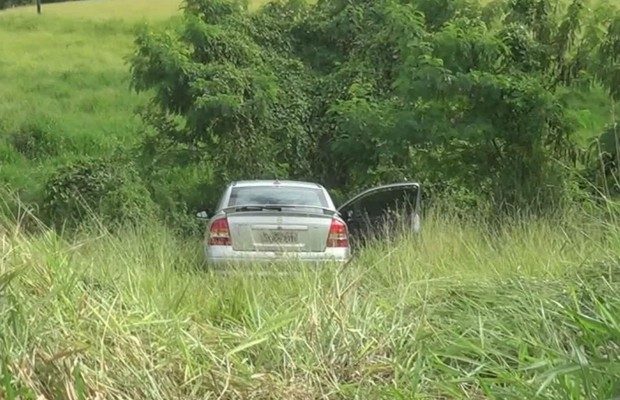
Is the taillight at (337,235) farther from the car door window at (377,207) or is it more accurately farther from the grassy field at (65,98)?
the grassy field at (65,98)

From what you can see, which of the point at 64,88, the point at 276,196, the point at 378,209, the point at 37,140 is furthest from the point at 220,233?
the point at 64,88

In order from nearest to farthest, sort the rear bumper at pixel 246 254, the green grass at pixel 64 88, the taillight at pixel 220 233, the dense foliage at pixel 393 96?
the rear bumper at pixel 246 254
the taillight at pixel 220 233
the dense foliage at pixel 393 96
the green grass at pixel 64 88

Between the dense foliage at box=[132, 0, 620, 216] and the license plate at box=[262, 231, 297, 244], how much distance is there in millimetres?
5593

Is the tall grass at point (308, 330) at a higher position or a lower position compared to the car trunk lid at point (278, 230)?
higher

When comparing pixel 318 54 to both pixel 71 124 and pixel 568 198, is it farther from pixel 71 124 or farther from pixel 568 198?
pixel 71 124

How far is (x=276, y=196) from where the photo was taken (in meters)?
10.7

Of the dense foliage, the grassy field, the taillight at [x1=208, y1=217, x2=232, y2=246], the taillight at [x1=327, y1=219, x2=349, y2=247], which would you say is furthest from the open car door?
the grassy field

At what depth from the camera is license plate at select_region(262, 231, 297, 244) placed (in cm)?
966

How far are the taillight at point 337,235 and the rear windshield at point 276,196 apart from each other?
71 centimetres

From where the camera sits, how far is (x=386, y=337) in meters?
5.25

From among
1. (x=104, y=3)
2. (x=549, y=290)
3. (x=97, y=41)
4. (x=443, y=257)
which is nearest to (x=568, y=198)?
(x=443, y=257)

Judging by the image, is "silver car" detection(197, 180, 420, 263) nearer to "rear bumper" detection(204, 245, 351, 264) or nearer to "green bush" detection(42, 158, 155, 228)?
"rear bumper" detection(204, 245, 351, 264)

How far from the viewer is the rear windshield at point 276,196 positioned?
34.6 feet

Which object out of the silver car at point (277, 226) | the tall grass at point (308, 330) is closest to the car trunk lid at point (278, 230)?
the silver car at point (277, 226)
